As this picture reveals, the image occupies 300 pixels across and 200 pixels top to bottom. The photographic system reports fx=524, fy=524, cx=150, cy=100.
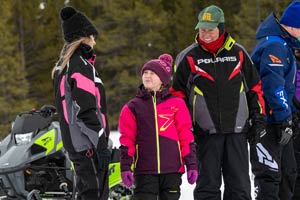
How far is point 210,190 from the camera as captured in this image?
155 inches

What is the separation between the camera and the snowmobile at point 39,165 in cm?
507

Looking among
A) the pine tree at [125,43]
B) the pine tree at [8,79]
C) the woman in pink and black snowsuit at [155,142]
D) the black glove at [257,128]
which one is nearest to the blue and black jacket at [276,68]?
the black glove at [257,128]

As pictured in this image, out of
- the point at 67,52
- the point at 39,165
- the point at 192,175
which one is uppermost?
the point at 67,52

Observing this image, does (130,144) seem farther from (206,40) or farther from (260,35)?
(260,35)

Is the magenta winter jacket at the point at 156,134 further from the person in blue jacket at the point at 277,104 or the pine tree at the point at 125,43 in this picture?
the pine tree at the point at 125,43

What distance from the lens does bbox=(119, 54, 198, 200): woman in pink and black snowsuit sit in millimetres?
3674

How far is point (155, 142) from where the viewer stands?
12.1 ft

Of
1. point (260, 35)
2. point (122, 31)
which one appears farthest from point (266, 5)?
point (260, 35)

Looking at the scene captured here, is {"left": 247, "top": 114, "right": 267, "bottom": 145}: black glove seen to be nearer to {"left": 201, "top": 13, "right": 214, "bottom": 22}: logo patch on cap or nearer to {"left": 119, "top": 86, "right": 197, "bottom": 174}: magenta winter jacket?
A: {"left": 119, "top": 86, "right": 197, "bottom": 174}: magenta winter jacket

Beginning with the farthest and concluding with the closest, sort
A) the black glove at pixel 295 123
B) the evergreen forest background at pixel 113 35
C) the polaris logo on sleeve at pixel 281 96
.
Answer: the evergreen forest background at pixel 113 35 < the black glove at pixel 295 123 < the polaris logo on sleeve at pixel 281 96

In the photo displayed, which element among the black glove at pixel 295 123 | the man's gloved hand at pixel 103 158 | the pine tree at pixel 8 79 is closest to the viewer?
the man's gloved hand at pixel 103 158

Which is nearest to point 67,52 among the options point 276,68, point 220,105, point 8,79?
point 220,105

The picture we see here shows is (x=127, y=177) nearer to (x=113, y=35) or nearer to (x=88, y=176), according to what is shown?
(x=88, y=176)

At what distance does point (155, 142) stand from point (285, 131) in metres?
1.13
